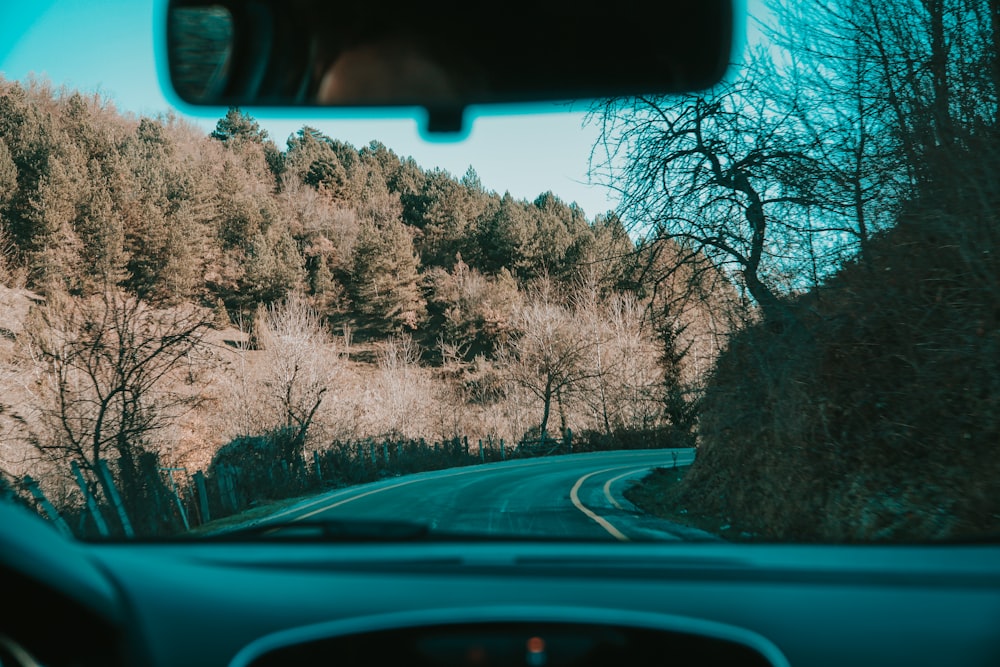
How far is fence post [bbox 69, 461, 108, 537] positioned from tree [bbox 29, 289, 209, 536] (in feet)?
0.14

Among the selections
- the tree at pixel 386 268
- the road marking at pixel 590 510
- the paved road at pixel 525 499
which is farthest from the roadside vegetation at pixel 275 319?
the road marking at pixel 590 510

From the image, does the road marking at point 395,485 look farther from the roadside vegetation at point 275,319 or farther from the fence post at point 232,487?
the fence post at point 232,487

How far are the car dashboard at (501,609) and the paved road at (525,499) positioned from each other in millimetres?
478

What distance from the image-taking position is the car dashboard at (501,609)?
197 cm

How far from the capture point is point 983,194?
17.9 feet

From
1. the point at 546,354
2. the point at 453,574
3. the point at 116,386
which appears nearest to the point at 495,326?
the point at 546,354

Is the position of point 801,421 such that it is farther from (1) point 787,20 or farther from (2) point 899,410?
(1) point 787,20

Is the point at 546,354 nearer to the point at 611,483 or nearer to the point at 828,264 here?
the point at 611,483

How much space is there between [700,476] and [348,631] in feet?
7.38

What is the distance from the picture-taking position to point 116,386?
3.26 metres

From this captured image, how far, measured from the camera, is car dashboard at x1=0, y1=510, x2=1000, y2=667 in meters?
1.97

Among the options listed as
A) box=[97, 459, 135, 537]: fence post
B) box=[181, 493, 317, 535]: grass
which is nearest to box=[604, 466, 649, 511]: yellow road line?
box=[181, 493, 317, 535]: grass

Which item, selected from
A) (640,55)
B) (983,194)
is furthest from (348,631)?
(983,194)

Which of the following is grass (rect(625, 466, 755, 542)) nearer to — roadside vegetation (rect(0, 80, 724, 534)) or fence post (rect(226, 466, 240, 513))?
roadside vegetation (rect(0, 80, 724, 534))
